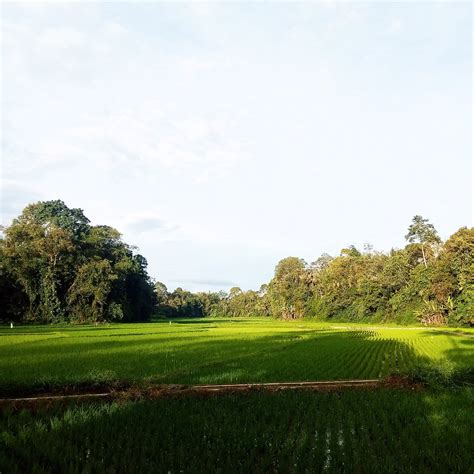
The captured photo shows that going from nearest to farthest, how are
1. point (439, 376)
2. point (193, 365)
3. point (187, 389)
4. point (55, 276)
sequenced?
point (187, 389), point (439, 376), point (193, 365), point (55, 276)

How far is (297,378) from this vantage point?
13.0 m

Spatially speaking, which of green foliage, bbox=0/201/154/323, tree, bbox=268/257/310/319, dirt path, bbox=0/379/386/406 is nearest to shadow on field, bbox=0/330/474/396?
dirt path, bbox=0/379/386/406

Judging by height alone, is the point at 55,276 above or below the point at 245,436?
above

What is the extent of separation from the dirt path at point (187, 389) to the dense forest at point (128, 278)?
37.7 m

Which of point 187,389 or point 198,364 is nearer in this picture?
point 187,389

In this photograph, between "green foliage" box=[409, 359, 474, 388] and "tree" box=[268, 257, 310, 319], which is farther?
"tree" box=[268, 257, 310, 319]

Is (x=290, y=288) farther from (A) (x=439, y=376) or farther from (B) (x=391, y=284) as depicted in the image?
(A) (x=439, y=376)

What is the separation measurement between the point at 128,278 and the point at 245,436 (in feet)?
213

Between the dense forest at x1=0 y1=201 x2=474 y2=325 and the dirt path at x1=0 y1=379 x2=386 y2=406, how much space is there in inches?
1486

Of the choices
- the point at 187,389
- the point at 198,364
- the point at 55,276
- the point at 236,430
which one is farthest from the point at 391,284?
the point at 236,430

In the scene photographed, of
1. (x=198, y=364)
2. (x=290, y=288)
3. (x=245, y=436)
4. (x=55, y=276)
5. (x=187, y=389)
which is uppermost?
(x=55, y=276)

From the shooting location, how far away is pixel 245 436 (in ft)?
21.2

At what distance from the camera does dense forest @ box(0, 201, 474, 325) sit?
4897cm

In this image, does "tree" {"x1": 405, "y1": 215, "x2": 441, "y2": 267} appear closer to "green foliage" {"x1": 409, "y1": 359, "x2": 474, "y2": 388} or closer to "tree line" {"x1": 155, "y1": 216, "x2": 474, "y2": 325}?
"tree line" {"x1": 155, "y1": 216, "x2": 474, "y2": 325}
